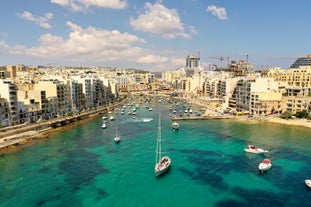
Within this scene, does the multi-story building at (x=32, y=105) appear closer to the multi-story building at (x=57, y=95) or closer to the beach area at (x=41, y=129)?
the multi-story building at (x=57, y=95)

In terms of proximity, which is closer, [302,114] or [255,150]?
[255,150]

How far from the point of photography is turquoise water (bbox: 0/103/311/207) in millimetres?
42188

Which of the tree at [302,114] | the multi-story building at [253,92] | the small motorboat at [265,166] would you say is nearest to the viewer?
the small motorboat at [265,166]

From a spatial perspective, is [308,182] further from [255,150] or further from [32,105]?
[32,105]

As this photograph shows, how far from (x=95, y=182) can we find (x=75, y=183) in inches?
150

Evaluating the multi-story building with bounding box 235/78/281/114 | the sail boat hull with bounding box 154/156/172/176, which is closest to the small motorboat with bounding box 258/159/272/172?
the sail boat hull with bounding box 154/156/172/176

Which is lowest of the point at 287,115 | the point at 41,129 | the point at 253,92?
the point at 41,129

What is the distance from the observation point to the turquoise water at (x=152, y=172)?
1661 inches

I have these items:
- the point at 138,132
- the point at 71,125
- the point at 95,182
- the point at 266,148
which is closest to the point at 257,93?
the point at 266,148

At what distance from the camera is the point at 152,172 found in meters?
52.4

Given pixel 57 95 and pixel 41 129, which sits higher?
pixel 57 95

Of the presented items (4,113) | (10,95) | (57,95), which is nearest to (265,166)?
(4,113)

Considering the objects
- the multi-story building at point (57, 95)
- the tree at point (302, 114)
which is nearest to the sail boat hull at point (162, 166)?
the multi-story building at point (57, 95)

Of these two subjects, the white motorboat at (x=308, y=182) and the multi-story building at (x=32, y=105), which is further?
the multi-story building at (x=32, y=105)
